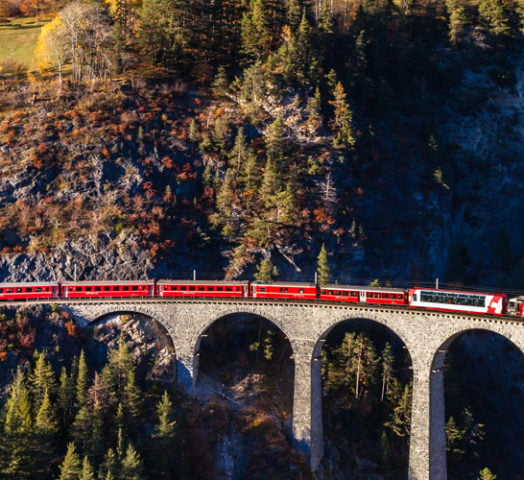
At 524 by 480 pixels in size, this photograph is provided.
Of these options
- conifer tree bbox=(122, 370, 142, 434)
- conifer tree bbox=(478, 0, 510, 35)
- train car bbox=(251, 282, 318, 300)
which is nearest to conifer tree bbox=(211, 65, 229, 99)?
train car bbox=(251, 282, 318, 300)

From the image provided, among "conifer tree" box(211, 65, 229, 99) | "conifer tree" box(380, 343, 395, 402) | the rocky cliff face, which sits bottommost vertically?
"conifer tree" box(380, 343, 395, 402)

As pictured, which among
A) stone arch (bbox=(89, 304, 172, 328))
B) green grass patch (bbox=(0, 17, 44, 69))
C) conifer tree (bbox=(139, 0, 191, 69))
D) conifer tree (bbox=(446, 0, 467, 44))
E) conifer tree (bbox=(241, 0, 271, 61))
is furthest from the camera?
conifer tree (bbox=(446, 0, 467, 44))

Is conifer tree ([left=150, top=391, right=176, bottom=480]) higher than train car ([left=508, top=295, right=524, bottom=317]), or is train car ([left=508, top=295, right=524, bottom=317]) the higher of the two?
train car ([left=508, top=295, right=524, bottom=317])

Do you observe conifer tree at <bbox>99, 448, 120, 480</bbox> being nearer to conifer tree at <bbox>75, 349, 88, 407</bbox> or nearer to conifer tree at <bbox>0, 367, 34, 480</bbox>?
conifer tree at <bbox>0, 367, 34, 480</bbox>

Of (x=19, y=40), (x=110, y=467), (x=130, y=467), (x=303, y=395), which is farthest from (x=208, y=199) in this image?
(x=19, y=40)

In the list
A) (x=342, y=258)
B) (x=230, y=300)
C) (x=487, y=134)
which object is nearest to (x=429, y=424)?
(x=230, y=300)

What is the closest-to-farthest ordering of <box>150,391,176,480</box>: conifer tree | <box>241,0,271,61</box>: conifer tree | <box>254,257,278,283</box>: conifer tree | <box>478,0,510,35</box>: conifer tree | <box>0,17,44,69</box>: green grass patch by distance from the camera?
<box>150,391,176,480</box>: conifer tree → <box>254,257,278,283</box>: conifer tree → <box>241,0,271,61</box>: conifer tree → <box>0,17,44,69</box>: green grass patch → <box>478,0,510,35</box>: conifer tree

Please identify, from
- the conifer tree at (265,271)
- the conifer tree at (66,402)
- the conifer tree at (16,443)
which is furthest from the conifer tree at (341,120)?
the conifer tree at (16,443)

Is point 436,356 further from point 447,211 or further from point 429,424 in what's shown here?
point 447,211
